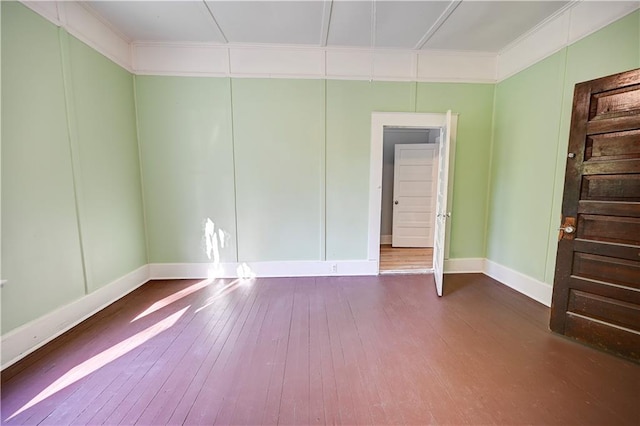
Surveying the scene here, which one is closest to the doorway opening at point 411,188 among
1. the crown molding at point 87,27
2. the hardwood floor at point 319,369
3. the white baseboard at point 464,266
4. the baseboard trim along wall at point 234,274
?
the white baseboard at point 464,266

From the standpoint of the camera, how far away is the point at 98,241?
8.57 feet

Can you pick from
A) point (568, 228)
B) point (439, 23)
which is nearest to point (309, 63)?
point (439, 23)

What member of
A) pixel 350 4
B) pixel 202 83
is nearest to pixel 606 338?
pixel 350 4

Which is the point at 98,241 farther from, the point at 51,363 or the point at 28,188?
the point at 51,363

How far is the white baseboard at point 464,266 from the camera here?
367 centimetres

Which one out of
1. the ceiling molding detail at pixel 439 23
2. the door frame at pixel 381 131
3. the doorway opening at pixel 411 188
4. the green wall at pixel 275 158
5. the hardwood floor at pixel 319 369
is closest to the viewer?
the hardwood floor at pixel 319 369

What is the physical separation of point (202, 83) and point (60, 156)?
172cm

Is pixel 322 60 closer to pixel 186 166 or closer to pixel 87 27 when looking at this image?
pixel 186 166

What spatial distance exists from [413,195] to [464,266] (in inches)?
74.9

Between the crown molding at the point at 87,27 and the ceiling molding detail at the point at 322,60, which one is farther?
the ceiling molding detail at the point at 322,60

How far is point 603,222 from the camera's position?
1969 mm

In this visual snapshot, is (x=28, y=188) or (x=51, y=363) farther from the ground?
(x=28, y=188)

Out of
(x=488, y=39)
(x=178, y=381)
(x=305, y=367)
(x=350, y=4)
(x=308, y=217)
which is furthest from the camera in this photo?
(x=308, y=217)

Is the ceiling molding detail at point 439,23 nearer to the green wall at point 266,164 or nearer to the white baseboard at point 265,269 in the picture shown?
the green wall at point 266,164
